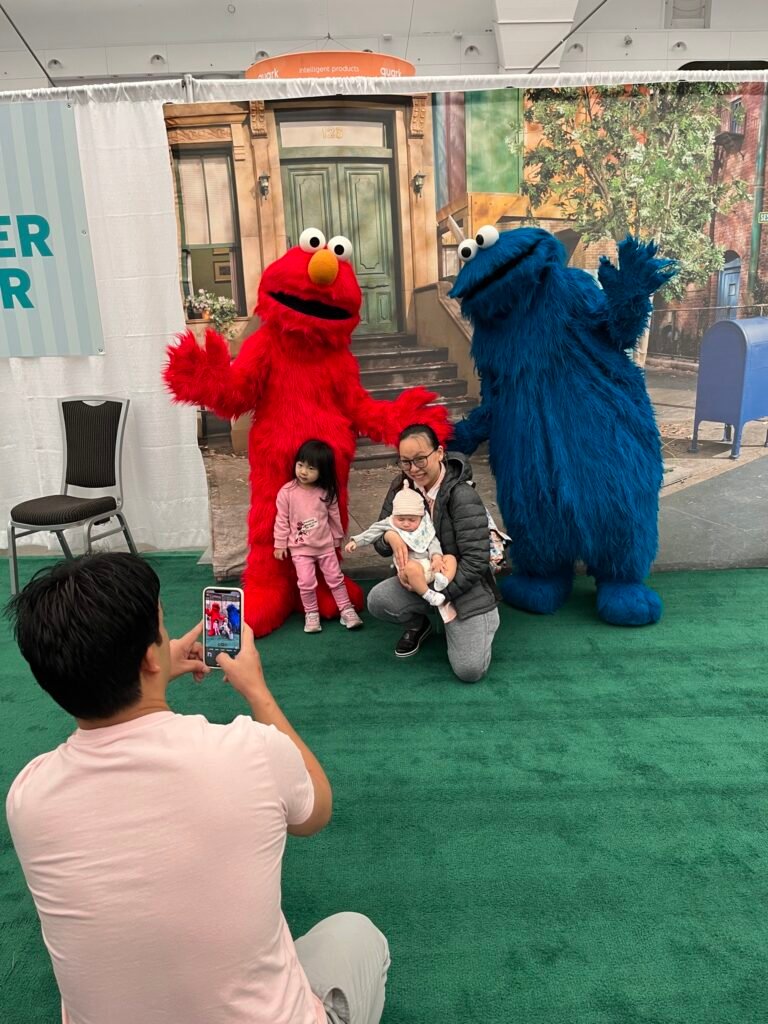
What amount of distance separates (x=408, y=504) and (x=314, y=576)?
2.17 ft

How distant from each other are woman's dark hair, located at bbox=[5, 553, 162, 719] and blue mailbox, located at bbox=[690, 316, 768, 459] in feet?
10.1

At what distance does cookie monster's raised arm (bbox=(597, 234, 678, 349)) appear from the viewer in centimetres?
261

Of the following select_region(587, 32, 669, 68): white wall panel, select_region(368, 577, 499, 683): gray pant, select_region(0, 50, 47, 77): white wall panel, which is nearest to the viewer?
select_region(368, 577, 499, 683): gray pant

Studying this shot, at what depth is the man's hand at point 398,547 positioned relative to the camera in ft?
8.77

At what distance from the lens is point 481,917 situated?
1635 millimetres

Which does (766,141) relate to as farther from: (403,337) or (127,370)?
(127,370)

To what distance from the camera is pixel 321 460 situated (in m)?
2.98

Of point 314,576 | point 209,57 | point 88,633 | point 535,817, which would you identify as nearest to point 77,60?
point 209,57

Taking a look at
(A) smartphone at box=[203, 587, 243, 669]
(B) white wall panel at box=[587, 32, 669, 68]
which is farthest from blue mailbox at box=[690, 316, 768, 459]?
(B) white wall panel at box=[587, 32, 669, 68]

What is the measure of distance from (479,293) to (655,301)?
919mm

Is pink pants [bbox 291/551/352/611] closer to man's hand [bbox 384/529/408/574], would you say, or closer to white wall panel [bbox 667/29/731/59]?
man's hand [bbox 384/529/408/574]

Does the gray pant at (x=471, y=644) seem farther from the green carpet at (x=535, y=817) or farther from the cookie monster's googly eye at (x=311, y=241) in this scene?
the cookie monster's googly eye at (x=311, y=241)

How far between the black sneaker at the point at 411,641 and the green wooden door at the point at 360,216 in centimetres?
134

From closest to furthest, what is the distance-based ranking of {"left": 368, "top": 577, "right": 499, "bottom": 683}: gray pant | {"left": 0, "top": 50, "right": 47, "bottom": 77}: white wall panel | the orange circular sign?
{"left": 368, "top": 577, "right": 499, "bottom": 683}: gray pant < the orange circular sign < {"left": 0, "top": 50, "right": 47, "bottom": 77}: white wall panel
